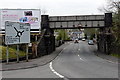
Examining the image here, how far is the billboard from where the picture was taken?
141ft

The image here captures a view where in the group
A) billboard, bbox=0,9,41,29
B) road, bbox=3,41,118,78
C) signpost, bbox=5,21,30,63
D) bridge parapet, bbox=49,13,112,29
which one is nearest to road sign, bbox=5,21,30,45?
signpost, bbox=5,21,30,63

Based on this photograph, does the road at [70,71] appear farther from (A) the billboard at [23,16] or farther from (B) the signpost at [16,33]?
(A) the billboard at [23,16]

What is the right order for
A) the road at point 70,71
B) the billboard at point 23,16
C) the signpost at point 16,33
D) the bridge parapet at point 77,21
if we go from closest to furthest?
the road at point 70,71 < the signpost at point 16,33 < the billboard at point 23,16 < the bridge parapet at point 77,21

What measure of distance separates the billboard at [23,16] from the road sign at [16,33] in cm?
1648

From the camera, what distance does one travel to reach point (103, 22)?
1901 inches

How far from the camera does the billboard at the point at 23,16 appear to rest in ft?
141

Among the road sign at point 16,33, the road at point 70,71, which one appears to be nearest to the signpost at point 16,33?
the road sign at point 16,33

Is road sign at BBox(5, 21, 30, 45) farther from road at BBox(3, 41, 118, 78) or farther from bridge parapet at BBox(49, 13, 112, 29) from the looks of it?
bridge parapet at BBox(49, 13, 112, 29)

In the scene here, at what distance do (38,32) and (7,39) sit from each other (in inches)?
734

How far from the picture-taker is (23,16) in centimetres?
4356

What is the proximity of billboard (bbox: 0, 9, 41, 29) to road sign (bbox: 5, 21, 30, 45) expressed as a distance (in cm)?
1648

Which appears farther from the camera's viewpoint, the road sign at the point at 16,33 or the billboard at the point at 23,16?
the billboard at the point at 23,16

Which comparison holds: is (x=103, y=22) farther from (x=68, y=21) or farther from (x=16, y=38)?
(x=16, y=38)

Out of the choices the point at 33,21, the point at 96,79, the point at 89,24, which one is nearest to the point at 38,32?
the point at 33,21
